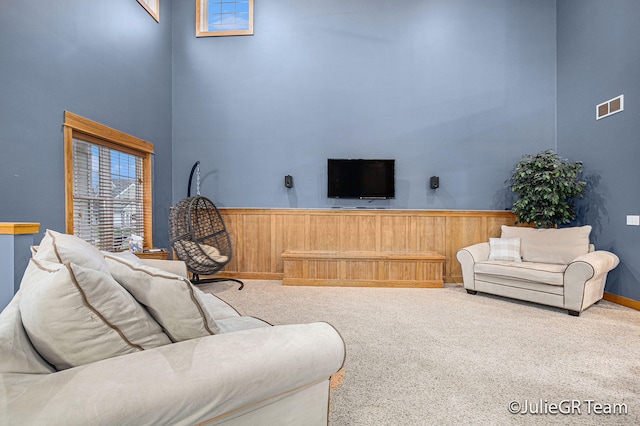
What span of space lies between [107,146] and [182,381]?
387 centimetres

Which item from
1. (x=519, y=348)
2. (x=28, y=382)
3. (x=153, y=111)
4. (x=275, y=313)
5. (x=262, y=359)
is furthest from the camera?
(x=153, y=111)

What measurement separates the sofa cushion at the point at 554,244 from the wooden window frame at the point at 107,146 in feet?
17.0

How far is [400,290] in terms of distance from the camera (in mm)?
4145

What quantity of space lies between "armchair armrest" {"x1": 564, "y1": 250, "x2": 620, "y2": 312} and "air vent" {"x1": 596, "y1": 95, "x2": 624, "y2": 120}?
180 cm

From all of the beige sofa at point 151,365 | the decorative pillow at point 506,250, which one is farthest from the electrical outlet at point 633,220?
the beige sofa at point 151,365

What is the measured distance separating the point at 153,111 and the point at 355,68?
313 cm

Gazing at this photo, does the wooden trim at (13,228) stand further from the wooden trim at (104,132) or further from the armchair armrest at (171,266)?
the wooden trim at (104,132)

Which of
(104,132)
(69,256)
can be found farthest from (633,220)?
(104,132)

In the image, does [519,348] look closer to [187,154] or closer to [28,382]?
[28,382]

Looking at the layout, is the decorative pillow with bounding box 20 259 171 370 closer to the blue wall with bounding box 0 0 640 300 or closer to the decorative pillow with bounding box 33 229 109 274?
the decorative pillow with bounding box 33 229 109 274

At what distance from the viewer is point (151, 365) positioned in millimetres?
863

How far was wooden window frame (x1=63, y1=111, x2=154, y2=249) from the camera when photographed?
3.13m

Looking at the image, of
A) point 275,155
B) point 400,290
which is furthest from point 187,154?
point 400,290

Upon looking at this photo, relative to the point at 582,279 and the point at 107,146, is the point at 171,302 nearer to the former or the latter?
the point at 107,146
